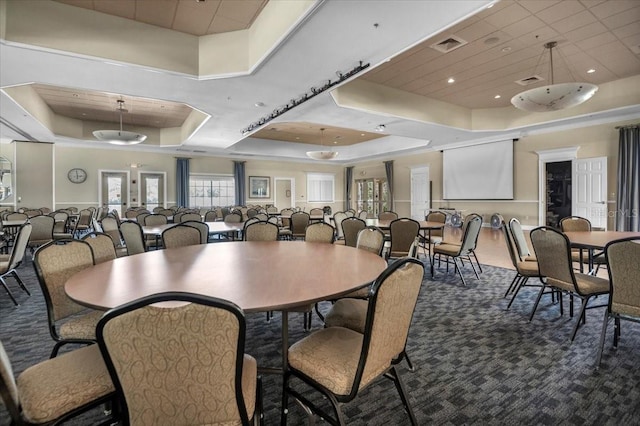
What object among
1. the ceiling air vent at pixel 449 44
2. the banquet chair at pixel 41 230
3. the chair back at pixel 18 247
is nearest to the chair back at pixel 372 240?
the ceiling air vent at pixel 449 44

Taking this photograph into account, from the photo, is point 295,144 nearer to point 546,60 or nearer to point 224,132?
point 224,132

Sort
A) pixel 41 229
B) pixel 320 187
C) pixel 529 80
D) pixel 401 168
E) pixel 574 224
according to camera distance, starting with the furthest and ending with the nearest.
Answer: pixel 320 187 → pixel 401 168 → pixel 529 80 → pixel 41 229 → pixel 574 224

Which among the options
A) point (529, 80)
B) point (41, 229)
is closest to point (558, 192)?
point (529, 80)

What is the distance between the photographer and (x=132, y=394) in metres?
1.01

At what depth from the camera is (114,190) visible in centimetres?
1131

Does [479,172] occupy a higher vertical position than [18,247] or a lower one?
higher

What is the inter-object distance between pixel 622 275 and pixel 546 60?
197 inches

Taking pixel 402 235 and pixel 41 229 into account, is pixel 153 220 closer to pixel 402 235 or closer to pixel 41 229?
pixel 41 229

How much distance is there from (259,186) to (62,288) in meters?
12.6

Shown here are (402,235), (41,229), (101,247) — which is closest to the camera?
(101,247)

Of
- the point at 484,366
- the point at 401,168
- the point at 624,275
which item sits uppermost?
the point at 401,168

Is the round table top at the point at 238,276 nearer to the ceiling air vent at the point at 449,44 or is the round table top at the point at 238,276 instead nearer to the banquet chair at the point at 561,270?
the banquet chair at the point at 561,270

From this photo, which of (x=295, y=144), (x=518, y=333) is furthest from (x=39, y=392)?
(x=295, y=144)

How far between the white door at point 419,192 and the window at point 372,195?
1402 mm
